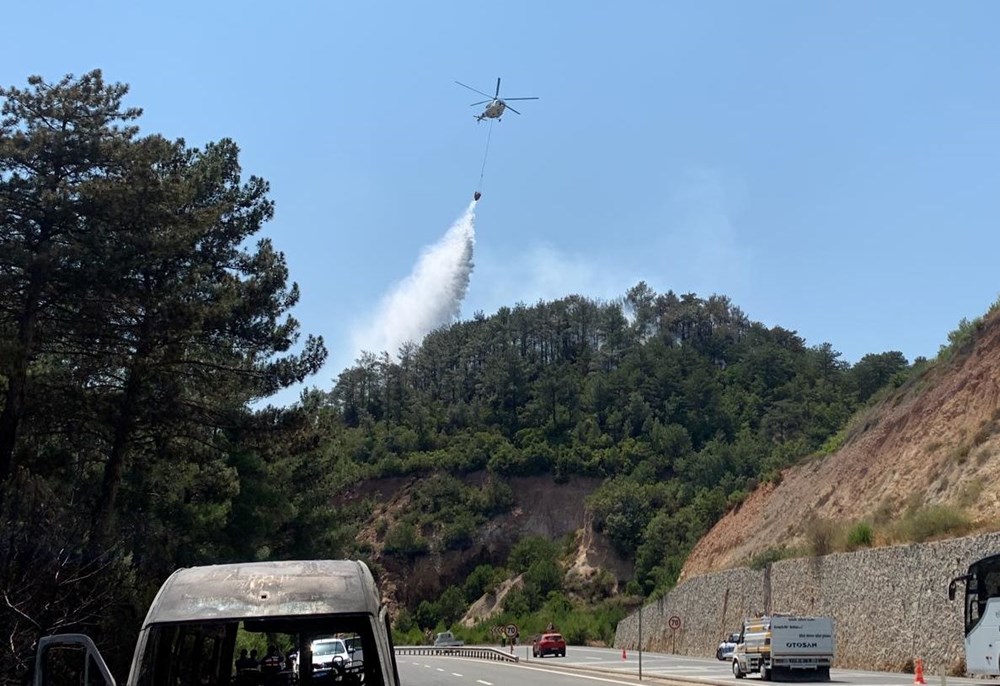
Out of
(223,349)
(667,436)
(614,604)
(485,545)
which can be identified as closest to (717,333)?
(667,436)

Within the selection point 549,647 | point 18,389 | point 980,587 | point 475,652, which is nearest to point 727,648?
point 549,647

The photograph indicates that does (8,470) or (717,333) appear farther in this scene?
(717,333)

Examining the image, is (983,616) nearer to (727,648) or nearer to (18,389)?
(18,389)

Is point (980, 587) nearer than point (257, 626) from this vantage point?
No

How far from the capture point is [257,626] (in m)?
7.88

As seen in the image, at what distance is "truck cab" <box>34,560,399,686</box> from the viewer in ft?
24.3

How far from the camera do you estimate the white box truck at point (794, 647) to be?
31.3 meters

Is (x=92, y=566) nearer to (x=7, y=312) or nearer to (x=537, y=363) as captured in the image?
(x=7, y=312)

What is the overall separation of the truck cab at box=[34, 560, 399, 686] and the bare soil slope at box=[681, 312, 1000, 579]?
31312 mm

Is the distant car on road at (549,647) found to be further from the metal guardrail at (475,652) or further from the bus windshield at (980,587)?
the bus windshield at (980,587)

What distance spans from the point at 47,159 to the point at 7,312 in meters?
3.60

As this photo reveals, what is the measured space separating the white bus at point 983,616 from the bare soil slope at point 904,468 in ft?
32.9

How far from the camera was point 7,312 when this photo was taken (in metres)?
24.4

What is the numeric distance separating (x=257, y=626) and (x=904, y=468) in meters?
44.2
